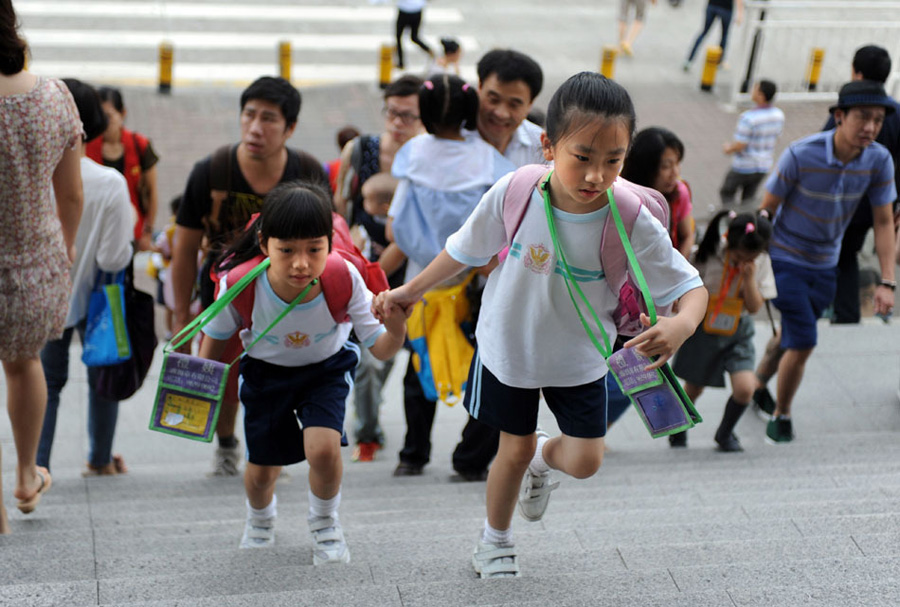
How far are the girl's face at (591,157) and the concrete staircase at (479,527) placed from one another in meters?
1.18

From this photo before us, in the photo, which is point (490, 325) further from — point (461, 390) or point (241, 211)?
point (241, 211)

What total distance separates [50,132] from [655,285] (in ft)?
6.52

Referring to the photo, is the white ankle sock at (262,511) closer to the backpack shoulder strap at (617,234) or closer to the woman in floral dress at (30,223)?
the woman in floral dress at (30,223)

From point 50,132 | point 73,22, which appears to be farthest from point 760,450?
point 73,22

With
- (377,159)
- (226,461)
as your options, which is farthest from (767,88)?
(226,461)

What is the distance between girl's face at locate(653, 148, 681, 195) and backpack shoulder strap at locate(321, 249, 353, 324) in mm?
1618

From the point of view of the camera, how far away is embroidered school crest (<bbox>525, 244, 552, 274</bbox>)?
3.03 meters

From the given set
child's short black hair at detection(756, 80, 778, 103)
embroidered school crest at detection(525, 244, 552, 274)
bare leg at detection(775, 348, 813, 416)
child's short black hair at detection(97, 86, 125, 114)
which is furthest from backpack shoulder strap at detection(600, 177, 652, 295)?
child's short black hair at detection(756, 80, 778, 103)

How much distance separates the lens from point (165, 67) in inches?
463

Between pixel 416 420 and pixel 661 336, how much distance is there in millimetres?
2303

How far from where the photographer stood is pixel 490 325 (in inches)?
128

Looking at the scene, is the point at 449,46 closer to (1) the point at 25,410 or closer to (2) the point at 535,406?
(1) the point at 25,410

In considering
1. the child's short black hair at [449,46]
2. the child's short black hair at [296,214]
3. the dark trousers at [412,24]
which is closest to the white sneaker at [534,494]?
the child's short black hair at [296,214]

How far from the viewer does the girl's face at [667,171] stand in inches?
177
